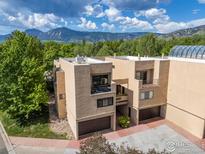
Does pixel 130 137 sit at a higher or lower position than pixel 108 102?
lower

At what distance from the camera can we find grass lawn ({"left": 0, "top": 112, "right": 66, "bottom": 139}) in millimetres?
20625

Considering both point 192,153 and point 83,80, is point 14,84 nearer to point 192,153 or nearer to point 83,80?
point 83,80

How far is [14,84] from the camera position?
73.7ft

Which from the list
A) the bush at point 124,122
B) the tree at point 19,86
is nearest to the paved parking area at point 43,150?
the tree at point 19,86

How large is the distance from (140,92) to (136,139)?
5.77 metres

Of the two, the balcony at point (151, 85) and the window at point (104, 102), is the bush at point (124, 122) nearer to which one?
the window at point (104, 102)

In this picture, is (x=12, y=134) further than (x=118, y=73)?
No

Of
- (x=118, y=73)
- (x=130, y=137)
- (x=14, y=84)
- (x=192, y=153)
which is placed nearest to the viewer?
(x=192, y=153)

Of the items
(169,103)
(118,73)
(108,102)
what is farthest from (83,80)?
(169,103)

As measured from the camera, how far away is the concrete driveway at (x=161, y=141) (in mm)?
18156

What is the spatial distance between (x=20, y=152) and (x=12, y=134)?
427 centimetres

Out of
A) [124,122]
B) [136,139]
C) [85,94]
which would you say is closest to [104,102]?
[85,94]

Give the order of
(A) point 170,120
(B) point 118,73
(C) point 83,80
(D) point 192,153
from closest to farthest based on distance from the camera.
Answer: (D) point 192,153 → (C) point 83,80 → (A) point 170,120 → (B) point 118,73

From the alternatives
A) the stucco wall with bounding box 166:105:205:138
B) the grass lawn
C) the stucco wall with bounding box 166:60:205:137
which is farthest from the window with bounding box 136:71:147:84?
the grass lawn
